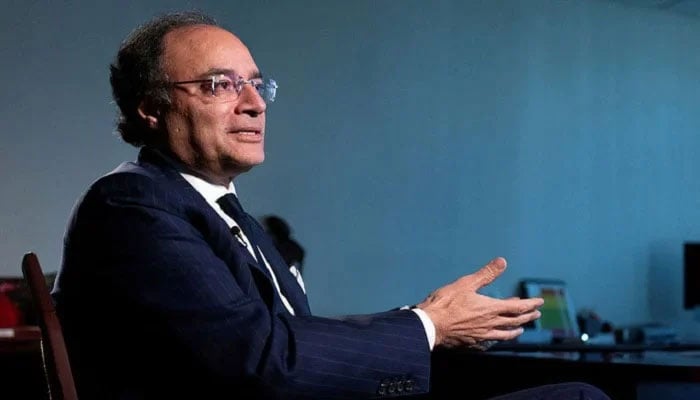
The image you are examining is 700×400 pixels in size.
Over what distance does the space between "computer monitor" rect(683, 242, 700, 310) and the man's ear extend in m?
4.81

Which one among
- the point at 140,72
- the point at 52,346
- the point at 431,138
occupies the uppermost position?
the point at 140,72

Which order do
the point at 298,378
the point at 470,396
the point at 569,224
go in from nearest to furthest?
1. the point at 298,378
2. the point at 470,396
3. the point at 569,224

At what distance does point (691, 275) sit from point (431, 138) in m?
2.03

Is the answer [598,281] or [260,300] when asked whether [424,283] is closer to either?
[598,281]

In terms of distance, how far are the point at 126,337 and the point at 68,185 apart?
9.64 ft

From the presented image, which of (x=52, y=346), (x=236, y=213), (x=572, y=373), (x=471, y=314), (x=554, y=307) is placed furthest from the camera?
(x=554, y=307)

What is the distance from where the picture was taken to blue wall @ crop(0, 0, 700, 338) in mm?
4121

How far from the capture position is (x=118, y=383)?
1.38m

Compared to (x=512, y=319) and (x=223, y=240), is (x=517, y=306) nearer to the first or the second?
(x=512, y=319)

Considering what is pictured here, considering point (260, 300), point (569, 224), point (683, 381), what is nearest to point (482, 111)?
point (569, 224)

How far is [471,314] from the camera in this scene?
1.52 meters

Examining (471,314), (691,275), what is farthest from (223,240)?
(691,275)

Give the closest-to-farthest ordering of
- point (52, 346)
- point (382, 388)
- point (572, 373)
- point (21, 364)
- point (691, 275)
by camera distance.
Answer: point (52, 346) < point (382, 388) < point (572, 373) < point (21, 364) < point (691, 275)

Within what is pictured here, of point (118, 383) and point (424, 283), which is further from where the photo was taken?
point (424, 283)
